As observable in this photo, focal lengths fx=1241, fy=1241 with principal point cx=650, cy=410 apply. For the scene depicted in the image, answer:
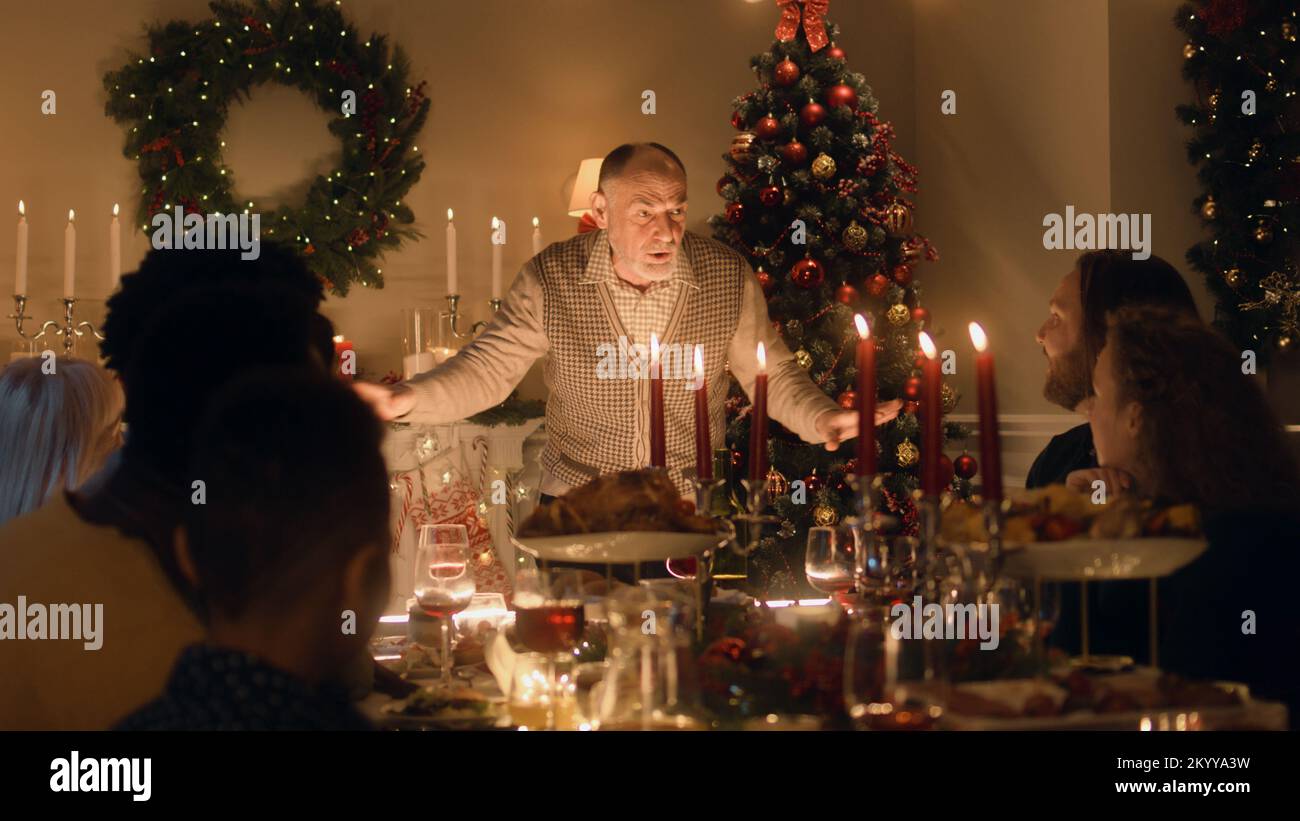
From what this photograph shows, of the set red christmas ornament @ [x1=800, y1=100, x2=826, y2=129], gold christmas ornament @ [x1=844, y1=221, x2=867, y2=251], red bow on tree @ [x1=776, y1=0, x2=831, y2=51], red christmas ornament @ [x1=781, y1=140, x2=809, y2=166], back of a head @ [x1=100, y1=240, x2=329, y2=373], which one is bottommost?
back of a head @ [x1=100, y1=240, x2=329, y2=373]

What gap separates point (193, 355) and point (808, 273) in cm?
355

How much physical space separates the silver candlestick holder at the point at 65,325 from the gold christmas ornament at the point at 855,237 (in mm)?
2684

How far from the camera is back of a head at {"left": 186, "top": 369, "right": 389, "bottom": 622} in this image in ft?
3.26

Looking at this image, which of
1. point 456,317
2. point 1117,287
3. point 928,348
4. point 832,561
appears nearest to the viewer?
point 928,348

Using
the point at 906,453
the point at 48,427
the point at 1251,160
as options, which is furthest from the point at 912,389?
the point at 48,427

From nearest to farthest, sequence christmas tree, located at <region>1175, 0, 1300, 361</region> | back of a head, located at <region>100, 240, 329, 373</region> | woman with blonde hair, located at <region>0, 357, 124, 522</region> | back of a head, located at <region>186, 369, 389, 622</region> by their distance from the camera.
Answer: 1. back of a head, located at <region>186, 369, 389, 622</region>
2. back of a head, located at <region>100, 240, 329, 373</region>
3. woman with blonde hair, located at <region>0, 357, 124, 522</region>
4. christmas tree, located at <region>1175, 0, 1300, 361</region>

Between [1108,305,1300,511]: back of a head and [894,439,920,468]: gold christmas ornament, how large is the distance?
9.11 feet

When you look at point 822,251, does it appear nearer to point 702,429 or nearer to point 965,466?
point 965,466

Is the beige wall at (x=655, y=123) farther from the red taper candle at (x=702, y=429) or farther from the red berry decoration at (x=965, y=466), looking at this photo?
the red taper candle at (x=702, y=429)

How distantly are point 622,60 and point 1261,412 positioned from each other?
4.36 m

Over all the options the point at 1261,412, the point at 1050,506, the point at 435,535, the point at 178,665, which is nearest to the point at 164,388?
the point at 178,665

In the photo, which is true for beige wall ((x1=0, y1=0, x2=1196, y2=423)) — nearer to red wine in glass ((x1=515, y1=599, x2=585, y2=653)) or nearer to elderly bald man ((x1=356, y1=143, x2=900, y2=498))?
elderly bald man ((x1=356, y1=143, x2=900, y2=498))

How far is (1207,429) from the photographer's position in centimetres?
179

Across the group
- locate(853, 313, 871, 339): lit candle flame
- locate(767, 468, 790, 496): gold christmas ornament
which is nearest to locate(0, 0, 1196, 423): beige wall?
locate(767, 468, 790, 496): gold christmas ornament
